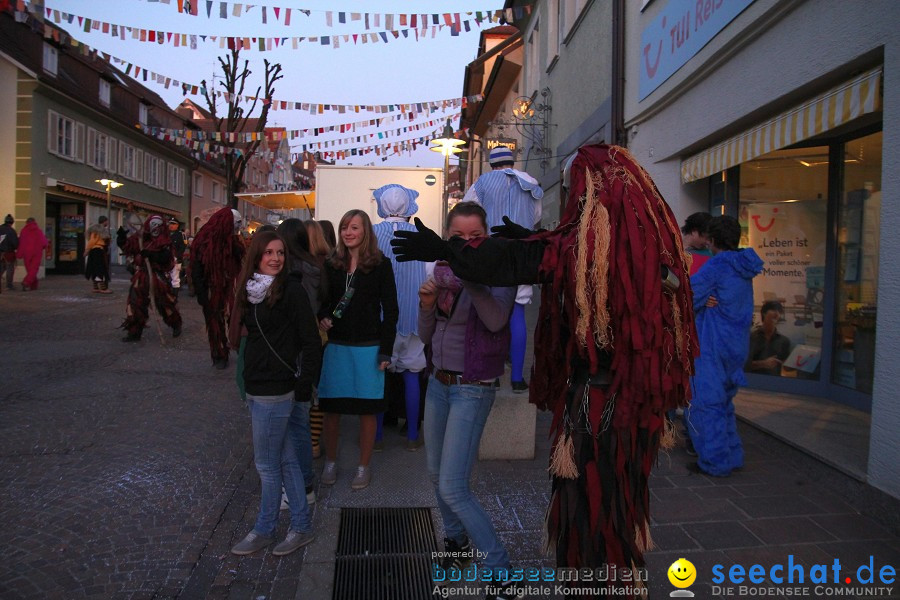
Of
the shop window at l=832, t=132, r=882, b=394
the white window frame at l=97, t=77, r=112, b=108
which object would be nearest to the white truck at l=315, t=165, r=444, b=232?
the shop window at l=832, t=132, r=882, b=394

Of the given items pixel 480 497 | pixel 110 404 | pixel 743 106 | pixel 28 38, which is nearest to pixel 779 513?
pixel 480 497

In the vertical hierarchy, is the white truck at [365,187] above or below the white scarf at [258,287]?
above

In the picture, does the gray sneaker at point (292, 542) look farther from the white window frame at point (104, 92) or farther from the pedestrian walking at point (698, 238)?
the white window frame at point (104, 92)

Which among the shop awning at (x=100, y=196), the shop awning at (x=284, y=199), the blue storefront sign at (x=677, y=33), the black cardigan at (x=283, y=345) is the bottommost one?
the black cardigan at (x=283, y=345)

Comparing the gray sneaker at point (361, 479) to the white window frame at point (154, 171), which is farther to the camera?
the white window frame at point (154, 171)

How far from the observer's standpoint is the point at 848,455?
4.24 m

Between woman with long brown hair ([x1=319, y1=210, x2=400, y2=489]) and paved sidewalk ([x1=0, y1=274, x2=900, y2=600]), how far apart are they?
0.58 m

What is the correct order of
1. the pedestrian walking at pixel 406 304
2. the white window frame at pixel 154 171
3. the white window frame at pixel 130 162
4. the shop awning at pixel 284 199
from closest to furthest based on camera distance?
the pedestrian walking at pixel 406 304 → the shop awning at pixel 284 199 → the white window frame at pixel 130 162 → the white window frame at pixel 154 171

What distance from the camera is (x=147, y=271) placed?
9211 mm

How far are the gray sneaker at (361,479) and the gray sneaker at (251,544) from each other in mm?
828

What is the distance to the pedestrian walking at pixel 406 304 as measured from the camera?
15.2ft

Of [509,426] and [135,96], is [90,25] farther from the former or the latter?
[135,96]

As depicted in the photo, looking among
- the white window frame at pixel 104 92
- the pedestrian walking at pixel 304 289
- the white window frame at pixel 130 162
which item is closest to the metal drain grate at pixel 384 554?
the pedestrian walking at pixel 304 289

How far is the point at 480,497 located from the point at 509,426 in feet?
2.44
